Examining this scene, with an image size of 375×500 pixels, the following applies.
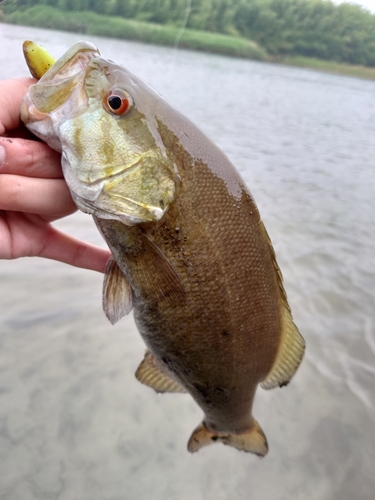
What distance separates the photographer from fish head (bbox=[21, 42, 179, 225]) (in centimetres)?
150

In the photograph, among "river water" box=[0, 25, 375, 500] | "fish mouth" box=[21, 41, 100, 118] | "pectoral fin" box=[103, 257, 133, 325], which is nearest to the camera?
"fish mouth" box=[21, 41, 100, 118]

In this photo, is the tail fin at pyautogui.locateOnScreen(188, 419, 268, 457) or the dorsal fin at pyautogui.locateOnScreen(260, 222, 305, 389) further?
the tail fin at pyautogui.locateOnScreen(188, 419, 268, 457)

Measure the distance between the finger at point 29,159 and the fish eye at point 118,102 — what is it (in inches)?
12.7

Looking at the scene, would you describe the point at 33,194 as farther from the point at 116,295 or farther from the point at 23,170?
the point at 116,295

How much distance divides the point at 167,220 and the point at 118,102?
49 centimetres

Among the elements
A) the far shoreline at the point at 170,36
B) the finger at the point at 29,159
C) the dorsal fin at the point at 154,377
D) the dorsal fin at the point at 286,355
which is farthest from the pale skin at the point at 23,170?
the far shoreline at the point at 170,36

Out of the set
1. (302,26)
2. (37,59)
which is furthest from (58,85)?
(302,26)

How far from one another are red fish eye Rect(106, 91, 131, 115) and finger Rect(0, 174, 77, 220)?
40cm

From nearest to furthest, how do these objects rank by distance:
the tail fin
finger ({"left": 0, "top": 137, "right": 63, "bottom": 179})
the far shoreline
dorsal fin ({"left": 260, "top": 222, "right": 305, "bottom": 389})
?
finger ({"left": 0, "top": 137, "right": 63, "bottom": 179}) → dorsal fin ({"left": 260, "top": 222, "right": 305, "bottom": 389}) → the tail fin → the far shoreline

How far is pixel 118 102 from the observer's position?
1.57 metres

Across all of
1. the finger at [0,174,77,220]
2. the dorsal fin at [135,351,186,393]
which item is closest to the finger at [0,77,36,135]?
the finger at [0,174,77,220]

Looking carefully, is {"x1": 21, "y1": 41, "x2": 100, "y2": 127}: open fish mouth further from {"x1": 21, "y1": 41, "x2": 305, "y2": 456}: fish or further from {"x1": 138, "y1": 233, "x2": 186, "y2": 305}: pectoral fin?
{"x1": 138, "y1": 233, "x2": 186, "y2": 305}: pectoral fin

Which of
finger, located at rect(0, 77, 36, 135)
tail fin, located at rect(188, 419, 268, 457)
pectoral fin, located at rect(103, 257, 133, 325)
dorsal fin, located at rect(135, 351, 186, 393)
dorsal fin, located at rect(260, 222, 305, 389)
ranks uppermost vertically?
finger, located at rect(0, 77, 36, 135)

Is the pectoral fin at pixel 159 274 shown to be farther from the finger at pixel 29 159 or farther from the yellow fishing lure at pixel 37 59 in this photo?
the yellow fishing lure at pixel 37 59
